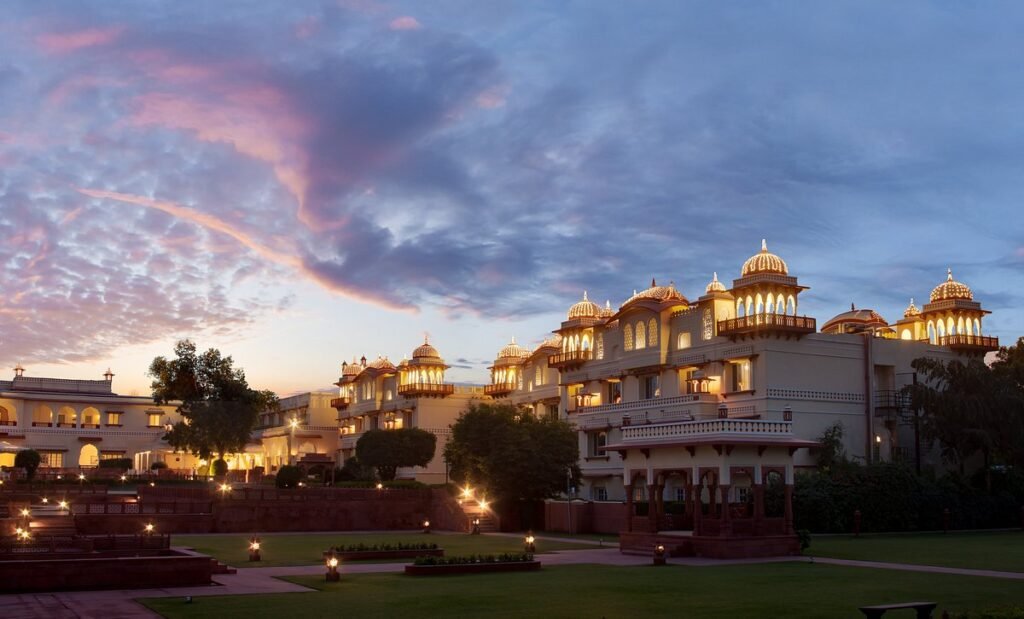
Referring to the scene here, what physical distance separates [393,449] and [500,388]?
384 inches

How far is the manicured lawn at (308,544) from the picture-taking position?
36.0 metres

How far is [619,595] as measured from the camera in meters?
24.0

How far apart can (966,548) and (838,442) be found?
15097 millimetres

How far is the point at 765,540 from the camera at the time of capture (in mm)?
36625

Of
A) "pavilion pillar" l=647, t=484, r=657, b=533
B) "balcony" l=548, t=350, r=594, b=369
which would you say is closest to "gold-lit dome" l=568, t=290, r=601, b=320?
"balcony" l=548, t=350, r=594, b=369

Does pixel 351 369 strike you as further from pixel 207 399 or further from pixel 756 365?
pixel 756 365

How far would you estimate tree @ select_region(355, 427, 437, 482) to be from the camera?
7606 cm

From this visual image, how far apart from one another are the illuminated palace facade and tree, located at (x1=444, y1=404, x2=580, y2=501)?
10.2ft

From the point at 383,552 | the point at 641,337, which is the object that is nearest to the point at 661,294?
the point at 641,337

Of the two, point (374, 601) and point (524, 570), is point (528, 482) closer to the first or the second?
point (524, 570)

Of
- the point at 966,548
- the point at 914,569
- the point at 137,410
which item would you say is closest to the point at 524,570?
the point at 914,569

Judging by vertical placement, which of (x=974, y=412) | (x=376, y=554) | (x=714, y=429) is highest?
(x=974, y=412)

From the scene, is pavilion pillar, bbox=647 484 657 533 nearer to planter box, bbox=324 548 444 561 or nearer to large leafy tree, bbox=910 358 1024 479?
→ planter box, bbox=324 548 444 561

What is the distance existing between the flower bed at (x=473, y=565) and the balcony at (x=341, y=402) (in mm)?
68023
